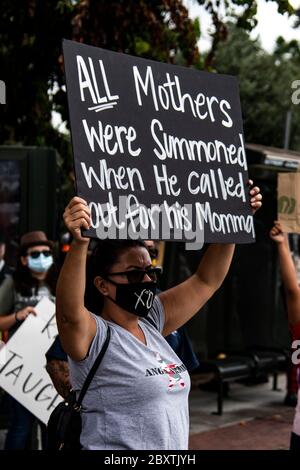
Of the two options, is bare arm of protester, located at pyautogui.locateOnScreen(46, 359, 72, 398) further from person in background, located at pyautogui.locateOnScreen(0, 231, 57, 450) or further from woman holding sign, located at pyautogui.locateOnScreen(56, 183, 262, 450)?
person in background, located at pyautogui.locateOnScreen(0, 231, 57, 450)

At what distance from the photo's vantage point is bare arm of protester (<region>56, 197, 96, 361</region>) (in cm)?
283

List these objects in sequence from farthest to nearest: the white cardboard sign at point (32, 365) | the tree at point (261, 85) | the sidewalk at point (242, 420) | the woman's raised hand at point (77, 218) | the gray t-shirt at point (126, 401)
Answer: the tree at point (261, 85) → the sidewalk at point (242, 420) → the white cardboard sign at point (32, 365) → the gray t-shirt at point (126, 401) → the woman's raised hand at point (77, 218)

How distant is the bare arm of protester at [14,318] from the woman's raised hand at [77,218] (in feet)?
9.64

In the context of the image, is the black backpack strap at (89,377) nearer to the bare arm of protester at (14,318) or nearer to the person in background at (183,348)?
the person in background at (183,348)

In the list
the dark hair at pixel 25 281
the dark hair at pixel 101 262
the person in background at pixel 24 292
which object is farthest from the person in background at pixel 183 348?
the dark hair at pixel 25 281

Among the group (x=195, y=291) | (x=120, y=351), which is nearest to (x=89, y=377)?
(x=120, y=351)

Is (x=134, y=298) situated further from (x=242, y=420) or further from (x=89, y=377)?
(x=242, y=420)

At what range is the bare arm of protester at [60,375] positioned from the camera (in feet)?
12.3

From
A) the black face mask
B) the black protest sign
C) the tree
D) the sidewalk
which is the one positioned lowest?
the sidewalk

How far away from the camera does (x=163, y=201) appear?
10.7 ft

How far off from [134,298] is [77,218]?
0.52 meters

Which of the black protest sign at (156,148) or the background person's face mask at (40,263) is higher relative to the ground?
the black protest sign at (156,148)

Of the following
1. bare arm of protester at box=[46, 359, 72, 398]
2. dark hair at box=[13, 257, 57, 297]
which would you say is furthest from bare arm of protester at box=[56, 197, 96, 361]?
dark hair at box=[13, 257, 57, 297]

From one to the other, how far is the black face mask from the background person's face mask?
2.78m
